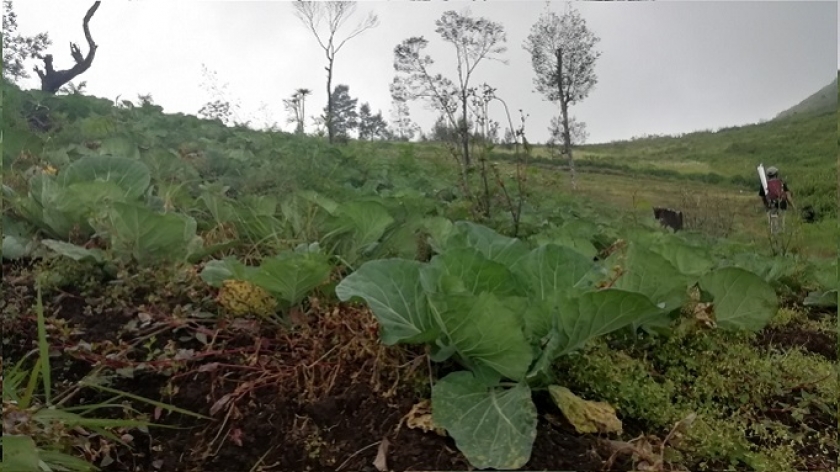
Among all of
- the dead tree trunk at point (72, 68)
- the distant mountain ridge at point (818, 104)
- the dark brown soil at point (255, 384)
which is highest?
the dead tree trunk at point (72, 68)

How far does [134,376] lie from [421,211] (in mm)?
→ 1261

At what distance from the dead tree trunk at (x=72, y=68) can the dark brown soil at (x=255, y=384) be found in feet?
4.23

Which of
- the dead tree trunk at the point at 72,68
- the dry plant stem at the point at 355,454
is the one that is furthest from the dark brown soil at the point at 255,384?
the dead tree trunk at the point at 72,68

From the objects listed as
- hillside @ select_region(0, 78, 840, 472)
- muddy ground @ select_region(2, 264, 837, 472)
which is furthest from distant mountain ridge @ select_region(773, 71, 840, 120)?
muddy ground @ select_region(2, 264, 837, 472)

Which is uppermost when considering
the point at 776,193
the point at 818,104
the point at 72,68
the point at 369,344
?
the point at 72,68

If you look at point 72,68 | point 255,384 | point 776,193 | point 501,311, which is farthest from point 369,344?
point 72,68

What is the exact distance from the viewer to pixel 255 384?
1.25 metres

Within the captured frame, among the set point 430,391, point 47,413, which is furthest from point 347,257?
point 47,413

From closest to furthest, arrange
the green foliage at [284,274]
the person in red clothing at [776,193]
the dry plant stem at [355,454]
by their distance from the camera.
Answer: the dry plant stem at [355,454] → the green foliage at [284,274] → the person in red clothing at [776,193]

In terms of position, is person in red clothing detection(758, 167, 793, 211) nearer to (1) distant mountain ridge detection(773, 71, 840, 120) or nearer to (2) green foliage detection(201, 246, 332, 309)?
(1) distant mountain ridge detection(773, 71, 840, 120)

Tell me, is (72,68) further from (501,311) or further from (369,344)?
(501,311)

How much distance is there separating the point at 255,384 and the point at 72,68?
2.41 m

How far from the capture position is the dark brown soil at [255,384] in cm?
109

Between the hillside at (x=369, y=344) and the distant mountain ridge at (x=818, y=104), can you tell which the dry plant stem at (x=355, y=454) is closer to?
the hillside at (x=369, y=344)
